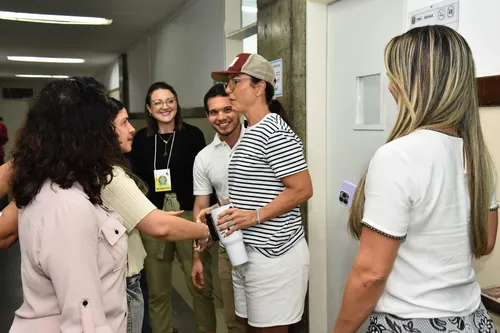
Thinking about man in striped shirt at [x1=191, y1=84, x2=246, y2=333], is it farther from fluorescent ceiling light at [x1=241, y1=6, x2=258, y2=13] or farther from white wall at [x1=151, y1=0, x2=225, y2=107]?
white wall at [x1=151, y1=0, x2=225, y2=107]

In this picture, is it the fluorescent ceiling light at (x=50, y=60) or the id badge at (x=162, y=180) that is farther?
the fluorescent ceiling light at (x=50, y=60)

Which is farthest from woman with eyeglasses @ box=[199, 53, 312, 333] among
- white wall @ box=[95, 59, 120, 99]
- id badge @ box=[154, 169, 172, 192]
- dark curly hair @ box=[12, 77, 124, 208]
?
white wall @ box=[95, 59, 120, 99]

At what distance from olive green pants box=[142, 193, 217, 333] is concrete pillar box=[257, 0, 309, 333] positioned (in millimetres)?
515

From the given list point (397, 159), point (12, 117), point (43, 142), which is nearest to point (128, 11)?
point (12, 117)

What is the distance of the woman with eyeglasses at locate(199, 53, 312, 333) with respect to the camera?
161 cm

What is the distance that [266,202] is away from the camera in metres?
1.64

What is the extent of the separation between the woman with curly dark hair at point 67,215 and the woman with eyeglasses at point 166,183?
1255mm

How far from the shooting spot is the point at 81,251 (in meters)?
0.99

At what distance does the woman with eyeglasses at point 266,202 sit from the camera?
1.61 meters

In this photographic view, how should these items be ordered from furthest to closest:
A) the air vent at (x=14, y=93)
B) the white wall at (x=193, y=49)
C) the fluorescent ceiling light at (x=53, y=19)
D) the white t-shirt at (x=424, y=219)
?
the fluorescent ceiling light at (x=53, y=19) → the air vent at (x=14, y=93) → the white wall at (x=193, y=49) → the white t-shirt at (x=424, y=219)

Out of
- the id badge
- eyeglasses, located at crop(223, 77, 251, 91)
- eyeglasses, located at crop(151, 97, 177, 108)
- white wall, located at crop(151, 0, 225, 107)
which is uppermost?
white wall, located at crop(151, 0, 225, 107)

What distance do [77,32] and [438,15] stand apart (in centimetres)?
465

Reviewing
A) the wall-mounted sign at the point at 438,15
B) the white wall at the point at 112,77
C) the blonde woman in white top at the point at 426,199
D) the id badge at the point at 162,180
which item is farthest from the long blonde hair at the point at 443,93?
the white wall at the point at 112,77

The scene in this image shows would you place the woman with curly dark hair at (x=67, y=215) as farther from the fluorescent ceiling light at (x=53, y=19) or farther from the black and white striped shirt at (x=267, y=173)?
the fluorescent ceiling light at (x=53, y=19)
